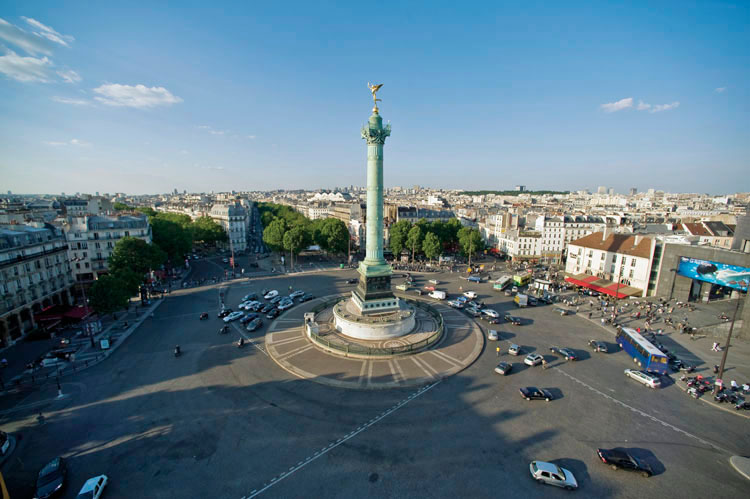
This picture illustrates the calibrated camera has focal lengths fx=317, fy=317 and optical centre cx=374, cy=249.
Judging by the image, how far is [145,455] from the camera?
20375 millimetres

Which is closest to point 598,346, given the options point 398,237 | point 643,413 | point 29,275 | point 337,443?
point 643,413

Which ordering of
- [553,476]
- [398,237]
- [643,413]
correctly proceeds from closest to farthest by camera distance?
[553,476] → [643,413] → [398,237]

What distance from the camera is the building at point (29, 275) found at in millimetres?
39750

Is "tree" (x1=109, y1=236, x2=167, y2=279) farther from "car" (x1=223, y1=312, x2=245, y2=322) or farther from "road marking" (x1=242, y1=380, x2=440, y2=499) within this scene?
"road marking" (x1=242, y1=380, x2=440, y2=499)

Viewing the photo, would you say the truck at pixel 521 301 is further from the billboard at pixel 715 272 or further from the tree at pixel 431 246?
the tree at pixel 431 246

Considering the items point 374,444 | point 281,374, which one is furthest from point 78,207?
point 374,444

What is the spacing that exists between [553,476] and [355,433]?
40.4 feet

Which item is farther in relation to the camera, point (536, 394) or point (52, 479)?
point (536, 394)

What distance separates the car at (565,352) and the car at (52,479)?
41.1 metres

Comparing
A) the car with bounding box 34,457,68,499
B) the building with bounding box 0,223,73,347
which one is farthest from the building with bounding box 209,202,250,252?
the car with bounding box 34,457,68,499

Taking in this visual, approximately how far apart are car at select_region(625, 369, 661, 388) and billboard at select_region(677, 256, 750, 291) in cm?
2901

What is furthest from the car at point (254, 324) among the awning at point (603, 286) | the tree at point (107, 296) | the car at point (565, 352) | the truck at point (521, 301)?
the awning at point (603, 286)

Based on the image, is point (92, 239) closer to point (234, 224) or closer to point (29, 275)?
point (29, 275)

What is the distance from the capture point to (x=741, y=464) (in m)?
19.9
